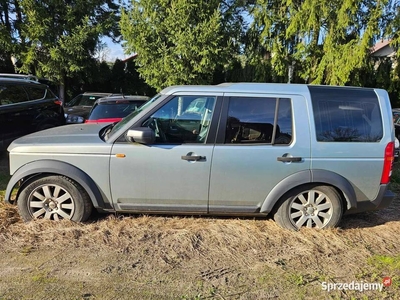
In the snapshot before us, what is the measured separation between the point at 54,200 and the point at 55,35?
12.5m

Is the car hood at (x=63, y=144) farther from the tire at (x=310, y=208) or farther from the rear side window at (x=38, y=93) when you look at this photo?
the rear side window at (x=38, y=93)

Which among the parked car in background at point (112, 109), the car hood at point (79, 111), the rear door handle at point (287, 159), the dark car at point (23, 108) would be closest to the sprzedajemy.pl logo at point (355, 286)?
the rear door handle at point (287, 159)

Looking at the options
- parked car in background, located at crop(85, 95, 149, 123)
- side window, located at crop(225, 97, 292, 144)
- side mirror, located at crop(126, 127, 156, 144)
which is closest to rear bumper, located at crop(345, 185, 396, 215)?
side window, located at crop(225, 97, 292, 144)

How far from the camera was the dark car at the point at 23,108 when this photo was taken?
647 centimetres

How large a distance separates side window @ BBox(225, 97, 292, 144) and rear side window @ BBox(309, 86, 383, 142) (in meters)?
0.37

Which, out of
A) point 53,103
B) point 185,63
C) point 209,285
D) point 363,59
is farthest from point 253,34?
point 209,285

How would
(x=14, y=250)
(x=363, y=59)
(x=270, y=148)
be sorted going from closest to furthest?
(x=14, y=250), (x=270, y=148), (x=363, y=59)

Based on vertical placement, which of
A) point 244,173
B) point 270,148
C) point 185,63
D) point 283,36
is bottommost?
point 244,173

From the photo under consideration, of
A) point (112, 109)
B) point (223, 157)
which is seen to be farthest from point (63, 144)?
point (112, 109)

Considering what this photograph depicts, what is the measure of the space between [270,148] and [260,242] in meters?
1.05

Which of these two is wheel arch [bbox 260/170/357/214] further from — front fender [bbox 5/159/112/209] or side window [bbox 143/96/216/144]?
front fender [bbox 5/159/112/209]

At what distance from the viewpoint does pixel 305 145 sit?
357 cm

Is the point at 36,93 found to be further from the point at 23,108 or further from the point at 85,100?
the point at 85,100

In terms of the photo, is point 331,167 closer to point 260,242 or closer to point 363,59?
point 260,242
